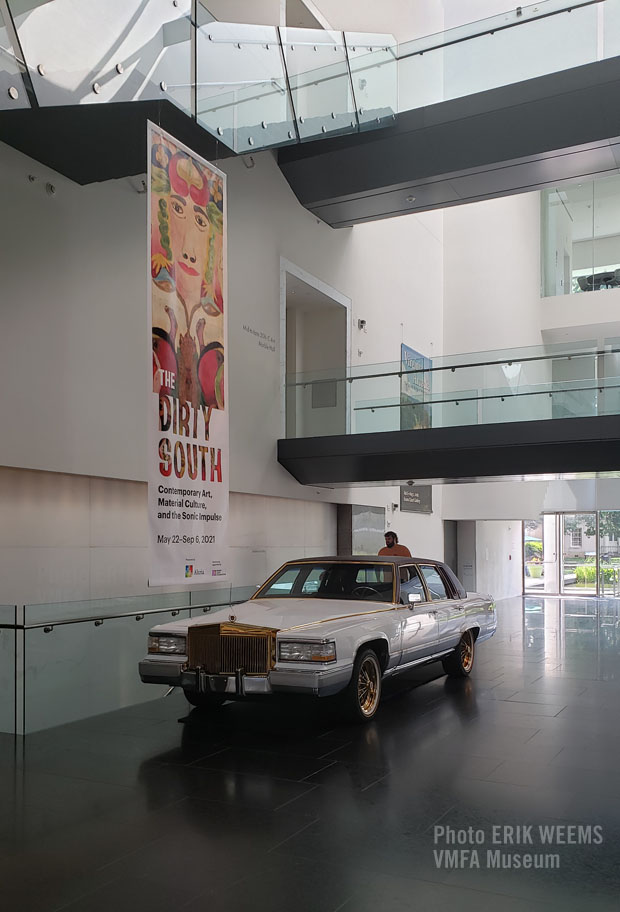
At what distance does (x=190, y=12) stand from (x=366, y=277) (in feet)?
33.3

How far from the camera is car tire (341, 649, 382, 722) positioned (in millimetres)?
7477

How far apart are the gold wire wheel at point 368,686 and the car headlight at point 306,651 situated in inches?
29.3

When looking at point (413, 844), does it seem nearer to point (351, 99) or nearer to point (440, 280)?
point (351, 99)

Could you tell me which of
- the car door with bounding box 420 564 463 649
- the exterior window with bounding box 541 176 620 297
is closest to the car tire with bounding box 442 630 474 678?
the car door with bounding box 420 564 463 649

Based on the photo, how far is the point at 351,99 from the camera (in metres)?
12.6

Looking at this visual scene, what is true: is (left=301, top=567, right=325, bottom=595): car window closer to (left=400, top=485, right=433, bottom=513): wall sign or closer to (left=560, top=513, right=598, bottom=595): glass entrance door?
(left=400, top=485, right=433, bottom=513): wall sign

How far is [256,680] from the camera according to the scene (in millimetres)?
6996

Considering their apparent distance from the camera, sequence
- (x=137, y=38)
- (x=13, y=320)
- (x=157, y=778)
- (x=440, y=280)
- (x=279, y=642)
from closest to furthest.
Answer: (x=157, y=778)
(x=279, y=642)
(x=137, y=38)
(x=13, y=320)
(x=440, y=280)

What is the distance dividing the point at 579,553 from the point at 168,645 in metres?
27.9

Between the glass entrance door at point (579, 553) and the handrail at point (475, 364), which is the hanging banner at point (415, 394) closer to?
the handrail at point (475, 364)

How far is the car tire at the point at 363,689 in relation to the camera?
7.48 m

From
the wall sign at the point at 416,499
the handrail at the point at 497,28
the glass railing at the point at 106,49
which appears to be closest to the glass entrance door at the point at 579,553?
the wall sign at the point at 416,499

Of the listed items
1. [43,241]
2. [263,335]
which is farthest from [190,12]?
[263,335]

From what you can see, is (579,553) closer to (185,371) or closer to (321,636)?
(185,371)
